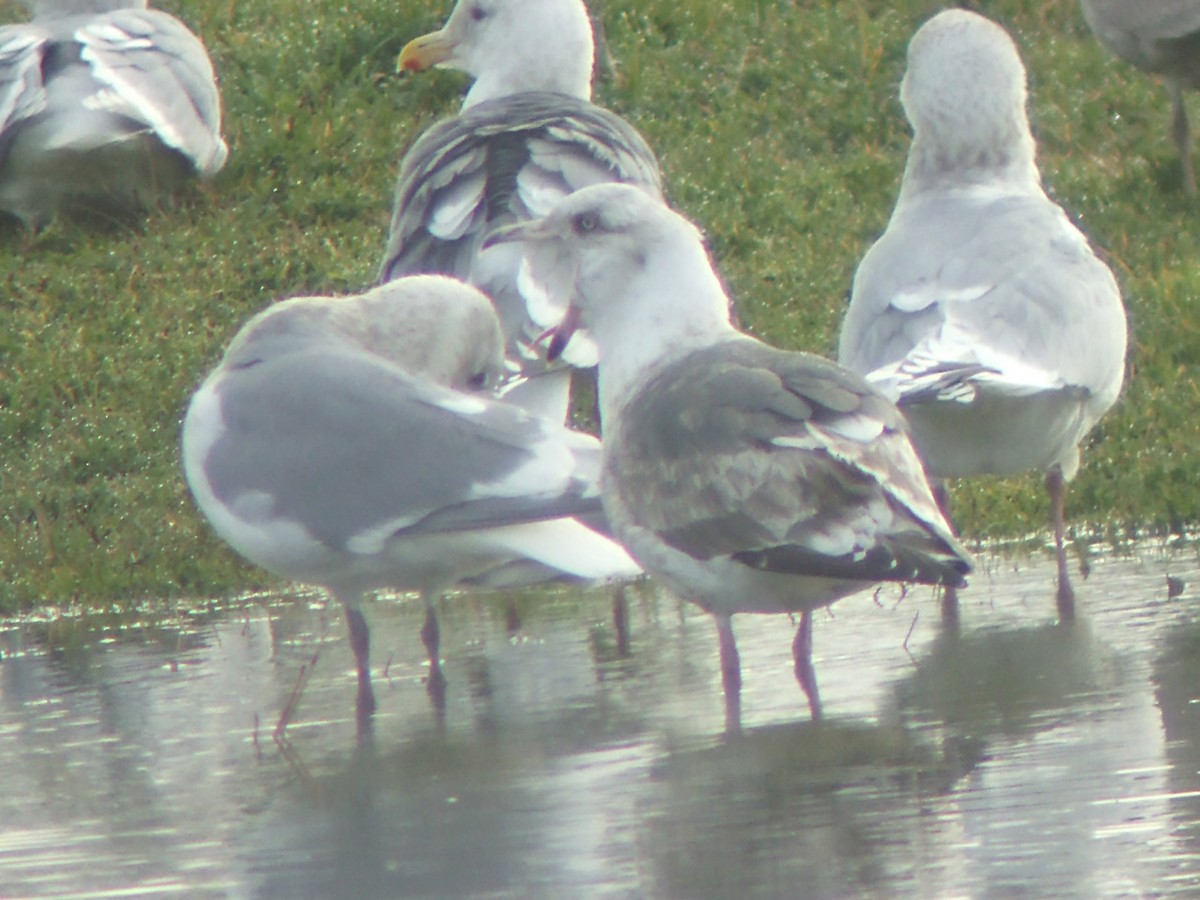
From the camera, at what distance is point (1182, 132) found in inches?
416

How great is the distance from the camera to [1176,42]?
34.3 feet

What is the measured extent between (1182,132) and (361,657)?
6346 mm

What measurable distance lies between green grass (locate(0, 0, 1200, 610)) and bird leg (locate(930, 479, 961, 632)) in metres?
0.70

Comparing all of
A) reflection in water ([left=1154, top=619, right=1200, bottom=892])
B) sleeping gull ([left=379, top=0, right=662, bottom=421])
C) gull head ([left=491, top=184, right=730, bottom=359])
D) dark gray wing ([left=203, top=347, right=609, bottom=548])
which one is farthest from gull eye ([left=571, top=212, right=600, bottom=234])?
reflection in water ([left=1154, top=619, right=1200, bottom=892])

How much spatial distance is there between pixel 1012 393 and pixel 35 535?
136 inches

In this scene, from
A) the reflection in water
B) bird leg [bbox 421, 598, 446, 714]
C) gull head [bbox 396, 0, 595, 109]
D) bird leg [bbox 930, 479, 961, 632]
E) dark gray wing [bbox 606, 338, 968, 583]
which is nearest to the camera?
the reflection in water

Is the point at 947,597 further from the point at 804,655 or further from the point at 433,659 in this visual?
the point at 433,659

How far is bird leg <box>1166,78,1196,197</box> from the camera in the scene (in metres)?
10.4

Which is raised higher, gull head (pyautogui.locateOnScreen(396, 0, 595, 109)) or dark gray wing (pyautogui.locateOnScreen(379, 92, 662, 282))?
gull head (pyautogui.locateOnScreen(396, 0, 595, 109))

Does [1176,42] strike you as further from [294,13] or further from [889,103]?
[294,13]

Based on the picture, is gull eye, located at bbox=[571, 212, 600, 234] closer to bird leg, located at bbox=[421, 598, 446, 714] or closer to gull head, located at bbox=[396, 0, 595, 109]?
bird leg, located at bbox=[421, 598, 446, 714]

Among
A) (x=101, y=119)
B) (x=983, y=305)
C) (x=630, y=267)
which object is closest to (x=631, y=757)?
(x=630, y=267)

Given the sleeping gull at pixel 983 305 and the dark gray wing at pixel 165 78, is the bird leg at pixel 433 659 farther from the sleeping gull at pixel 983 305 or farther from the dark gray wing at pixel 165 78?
the dark gray wing at pixel 165 78

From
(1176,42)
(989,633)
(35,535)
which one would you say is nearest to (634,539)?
(989,633)
